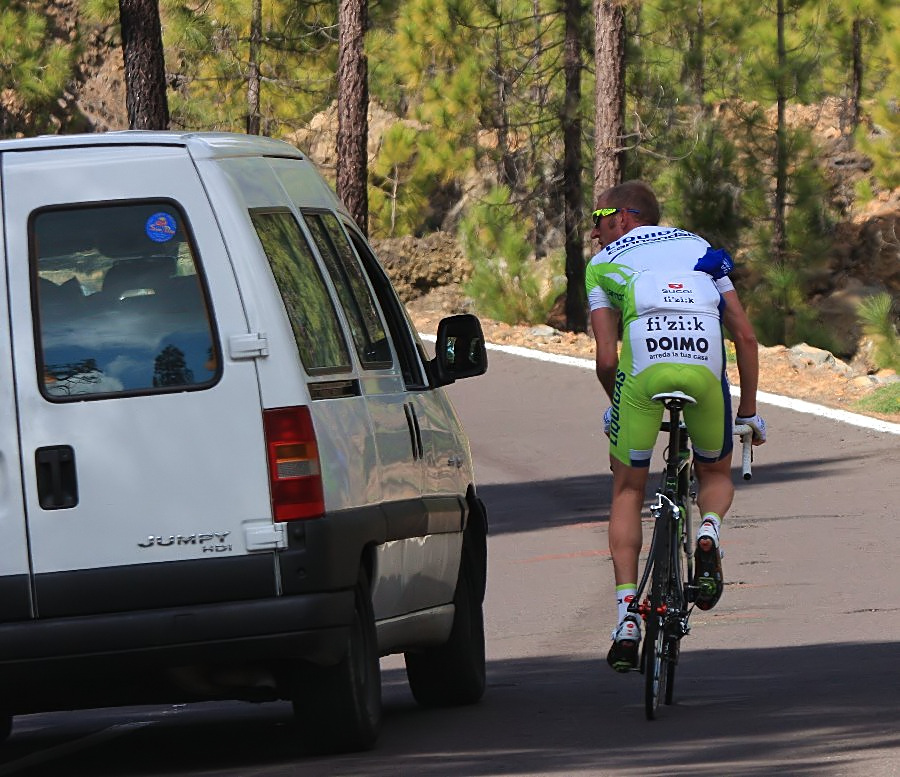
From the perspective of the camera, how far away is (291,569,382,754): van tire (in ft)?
22.9

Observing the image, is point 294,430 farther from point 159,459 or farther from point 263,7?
point 263,7

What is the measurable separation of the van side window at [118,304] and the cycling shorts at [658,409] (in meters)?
2.01

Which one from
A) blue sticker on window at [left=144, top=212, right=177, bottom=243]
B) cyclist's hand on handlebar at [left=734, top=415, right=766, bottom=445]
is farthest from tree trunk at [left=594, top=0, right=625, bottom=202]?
blue sticker on window at [left=144, top=212, right=177, bottom=243]

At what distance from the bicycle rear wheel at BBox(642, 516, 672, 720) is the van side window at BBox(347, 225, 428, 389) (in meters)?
1.10

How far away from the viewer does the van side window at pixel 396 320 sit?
8164 millimetres

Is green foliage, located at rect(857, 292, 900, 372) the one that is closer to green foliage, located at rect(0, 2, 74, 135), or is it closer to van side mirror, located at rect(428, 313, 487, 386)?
van side mirror, located at rect(428, 313, 487, 386)

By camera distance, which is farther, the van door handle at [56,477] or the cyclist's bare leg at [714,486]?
the cyclist's bare leg at [714,486]

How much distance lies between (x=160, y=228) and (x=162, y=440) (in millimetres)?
666

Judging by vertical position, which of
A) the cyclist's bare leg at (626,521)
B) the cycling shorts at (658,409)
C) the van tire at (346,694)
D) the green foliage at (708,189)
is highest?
the cycling shorts at (658,409)

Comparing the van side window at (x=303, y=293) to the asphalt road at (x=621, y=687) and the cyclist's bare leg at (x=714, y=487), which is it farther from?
the cyclist's bare leg at (x=714, y=487)

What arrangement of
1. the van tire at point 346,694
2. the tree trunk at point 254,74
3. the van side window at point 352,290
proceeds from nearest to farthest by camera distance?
1. the van tire at point 346,694
2. the van side window at point 352,290
3. the tree trunk at point 254,74

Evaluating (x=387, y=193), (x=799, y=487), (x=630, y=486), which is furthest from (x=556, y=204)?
(x=630, y=486)

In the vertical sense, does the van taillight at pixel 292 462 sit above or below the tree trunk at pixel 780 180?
above

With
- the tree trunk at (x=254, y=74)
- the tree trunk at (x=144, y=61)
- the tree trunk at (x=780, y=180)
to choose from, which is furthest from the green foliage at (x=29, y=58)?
the tree trunk at (x=144, y=61)
